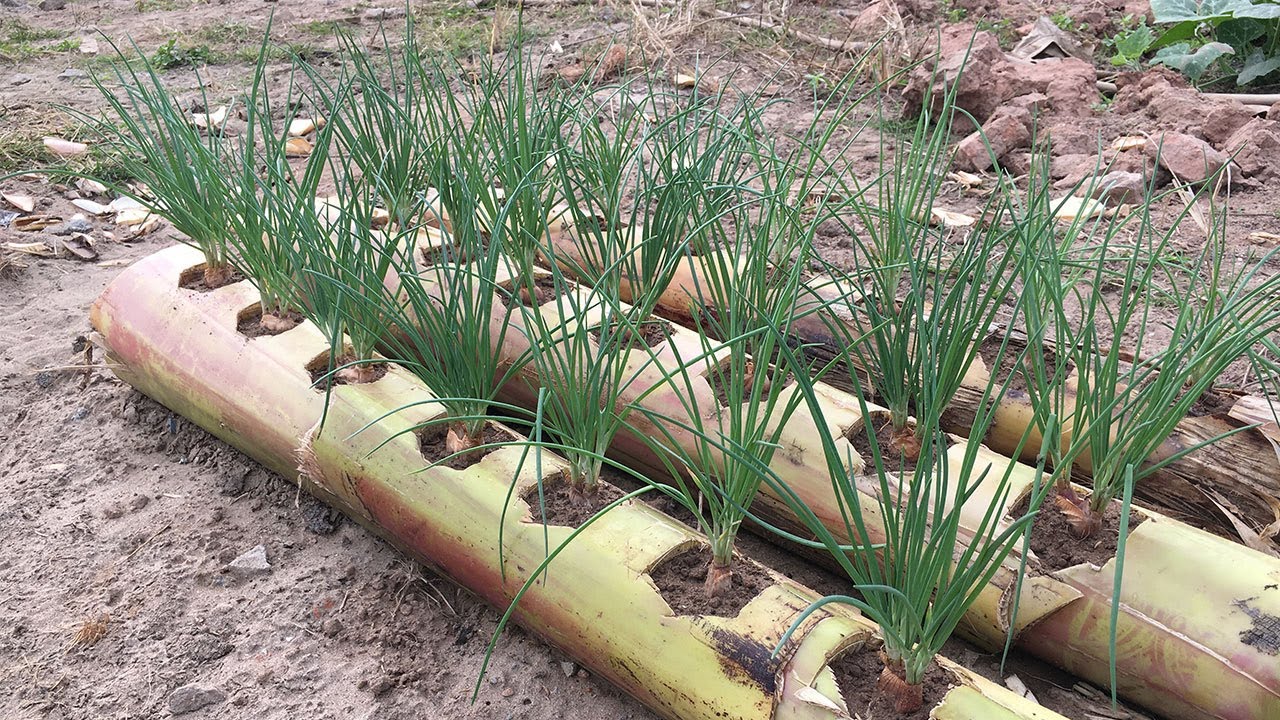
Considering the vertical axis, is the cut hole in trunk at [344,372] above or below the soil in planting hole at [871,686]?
below

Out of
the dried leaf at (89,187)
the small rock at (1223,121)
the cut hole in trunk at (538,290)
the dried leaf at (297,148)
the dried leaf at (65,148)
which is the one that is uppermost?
the small rock at (1223,121)

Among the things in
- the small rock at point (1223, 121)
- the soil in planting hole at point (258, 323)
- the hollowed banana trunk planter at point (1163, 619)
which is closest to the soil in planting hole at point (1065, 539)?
the hollowed banana trunk planter at point (1163, 619)

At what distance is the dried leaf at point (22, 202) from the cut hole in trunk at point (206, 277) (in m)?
1.25

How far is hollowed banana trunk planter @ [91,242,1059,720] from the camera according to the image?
47.2 inches

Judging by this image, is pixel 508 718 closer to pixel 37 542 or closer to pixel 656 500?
pixel 656 500

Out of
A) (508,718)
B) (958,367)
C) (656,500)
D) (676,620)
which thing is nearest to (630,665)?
(676,620)

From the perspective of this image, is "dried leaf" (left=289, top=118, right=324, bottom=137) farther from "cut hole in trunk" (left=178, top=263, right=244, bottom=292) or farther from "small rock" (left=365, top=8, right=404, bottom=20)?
"cut hole in trunk" (left=178, top=263, right=244, bottom=292)

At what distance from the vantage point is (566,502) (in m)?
1.49

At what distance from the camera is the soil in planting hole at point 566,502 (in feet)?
4.76

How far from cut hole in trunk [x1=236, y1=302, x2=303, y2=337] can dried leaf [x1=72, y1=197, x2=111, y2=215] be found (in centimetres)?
138

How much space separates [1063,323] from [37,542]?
1.70 m

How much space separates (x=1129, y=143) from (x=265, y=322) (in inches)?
99.3

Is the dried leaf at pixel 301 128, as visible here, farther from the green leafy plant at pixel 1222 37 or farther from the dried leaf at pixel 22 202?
the green leafy plant at pixel 1222 37

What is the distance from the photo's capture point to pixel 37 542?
1.75 m
